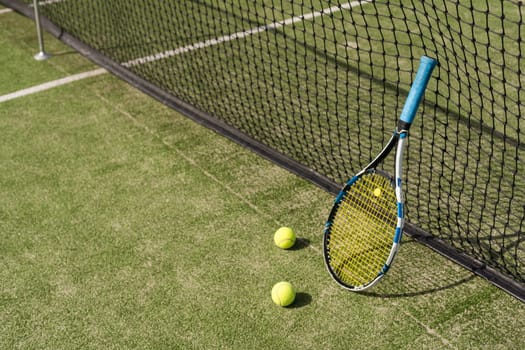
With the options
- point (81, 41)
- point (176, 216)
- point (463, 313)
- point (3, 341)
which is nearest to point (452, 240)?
point (463, 313)

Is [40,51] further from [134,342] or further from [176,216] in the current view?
[134,342]

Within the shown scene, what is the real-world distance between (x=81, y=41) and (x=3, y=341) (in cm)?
436

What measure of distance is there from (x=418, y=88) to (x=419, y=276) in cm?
132

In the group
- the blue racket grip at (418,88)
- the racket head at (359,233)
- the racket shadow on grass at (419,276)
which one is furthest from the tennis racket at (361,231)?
the blue racket grip at (418,88)

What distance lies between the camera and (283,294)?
413 cm

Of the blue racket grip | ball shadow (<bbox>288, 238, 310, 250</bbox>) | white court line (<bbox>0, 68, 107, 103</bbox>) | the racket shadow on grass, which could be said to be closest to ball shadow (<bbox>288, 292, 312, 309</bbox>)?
the racket shadow on grass

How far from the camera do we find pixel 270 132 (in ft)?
19.9

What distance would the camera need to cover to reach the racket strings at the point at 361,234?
166 inches

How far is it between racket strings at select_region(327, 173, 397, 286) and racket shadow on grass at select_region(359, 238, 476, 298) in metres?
0.16

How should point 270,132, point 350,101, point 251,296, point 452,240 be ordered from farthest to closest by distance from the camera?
point 350,101, point 270,132, point 452,240, point 251,296

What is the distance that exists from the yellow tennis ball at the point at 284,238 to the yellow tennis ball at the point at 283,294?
477 millimetres

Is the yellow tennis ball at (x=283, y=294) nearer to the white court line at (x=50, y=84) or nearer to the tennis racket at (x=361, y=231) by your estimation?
the tennis racket at (x=361, y=231)

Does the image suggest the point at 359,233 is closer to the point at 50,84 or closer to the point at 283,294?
the point at 283,294

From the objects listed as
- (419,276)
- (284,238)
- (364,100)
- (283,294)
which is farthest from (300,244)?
(364,100)
